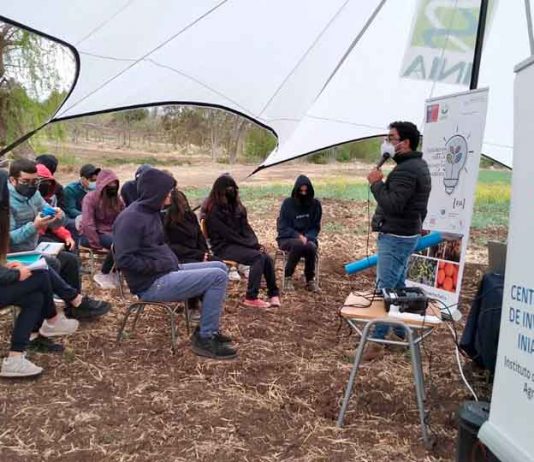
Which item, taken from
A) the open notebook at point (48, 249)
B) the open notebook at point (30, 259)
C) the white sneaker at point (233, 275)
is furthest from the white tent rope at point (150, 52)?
the white sneaker at point (233, 275)

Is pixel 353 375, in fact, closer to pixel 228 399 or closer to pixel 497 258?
pixel 228 399

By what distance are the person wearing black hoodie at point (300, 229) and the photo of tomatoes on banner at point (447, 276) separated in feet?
4.41

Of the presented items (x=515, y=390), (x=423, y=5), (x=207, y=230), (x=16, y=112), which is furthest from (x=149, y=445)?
(x=16, y=112)

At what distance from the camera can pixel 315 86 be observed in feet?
20.4

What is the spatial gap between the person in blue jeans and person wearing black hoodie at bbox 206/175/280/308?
3.98 feet

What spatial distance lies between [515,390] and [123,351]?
3.15 m

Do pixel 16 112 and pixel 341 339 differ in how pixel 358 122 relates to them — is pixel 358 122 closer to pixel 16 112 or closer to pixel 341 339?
pixel 341 339

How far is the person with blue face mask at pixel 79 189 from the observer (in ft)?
22.0

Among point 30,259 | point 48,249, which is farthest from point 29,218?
point 30,259

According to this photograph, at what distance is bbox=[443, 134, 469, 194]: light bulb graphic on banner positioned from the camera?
211 inches

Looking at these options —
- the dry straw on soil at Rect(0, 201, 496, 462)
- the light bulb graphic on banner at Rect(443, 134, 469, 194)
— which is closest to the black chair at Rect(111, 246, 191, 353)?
the dry straw on soil at Rect(0, 201, 496, 462)

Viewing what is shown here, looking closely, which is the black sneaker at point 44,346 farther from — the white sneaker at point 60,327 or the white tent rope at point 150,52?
the white tent rope at point 150,52

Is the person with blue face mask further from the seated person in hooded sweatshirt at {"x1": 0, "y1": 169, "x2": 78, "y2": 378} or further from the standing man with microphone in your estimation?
the standing man with microphone

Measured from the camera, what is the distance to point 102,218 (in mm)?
6102
